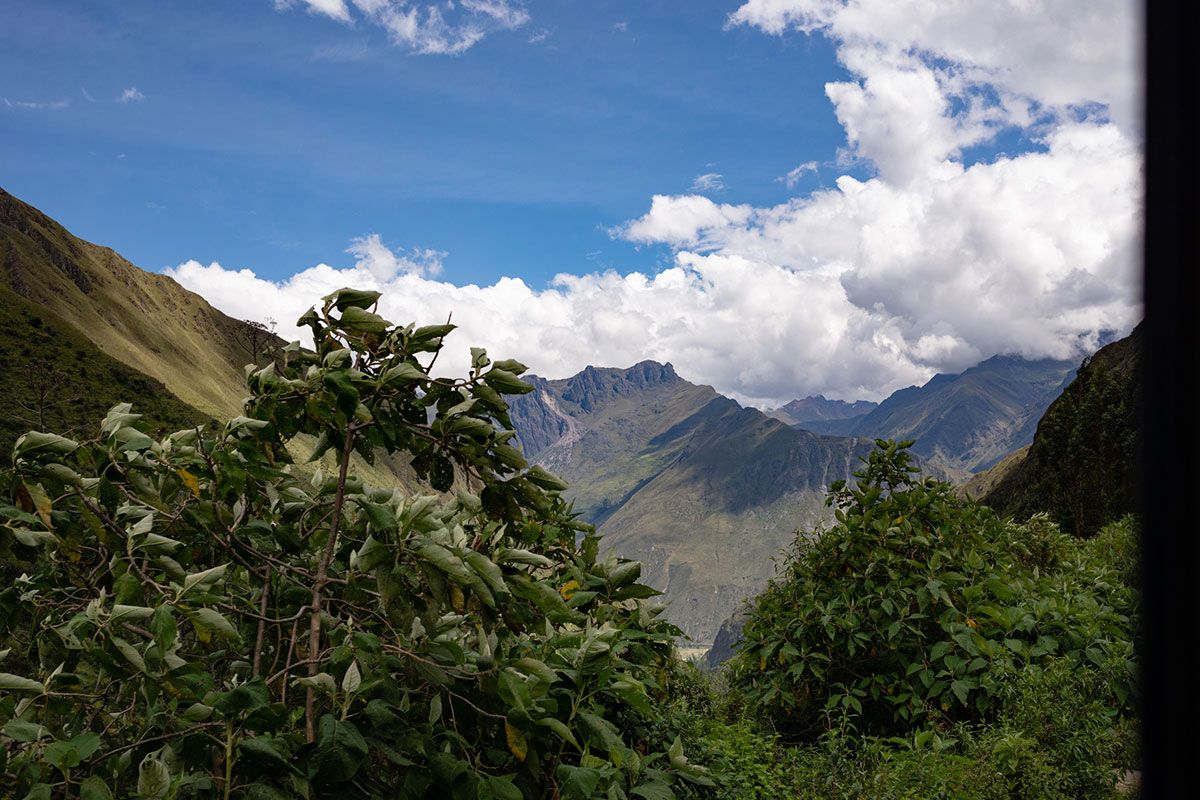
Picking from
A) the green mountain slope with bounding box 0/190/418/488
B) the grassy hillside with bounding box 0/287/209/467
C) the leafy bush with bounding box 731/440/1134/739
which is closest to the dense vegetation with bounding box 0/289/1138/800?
the leafy bush with bounding box 731/440/1134/739

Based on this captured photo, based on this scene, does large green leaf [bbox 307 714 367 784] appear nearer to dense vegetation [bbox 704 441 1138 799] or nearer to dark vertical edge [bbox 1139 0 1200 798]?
dark vertical edge [bbox 1139 0 1200 798]

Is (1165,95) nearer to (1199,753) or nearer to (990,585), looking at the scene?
(1199,753)

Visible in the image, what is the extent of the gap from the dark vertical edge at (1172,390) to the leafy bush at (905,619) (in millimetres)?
4986

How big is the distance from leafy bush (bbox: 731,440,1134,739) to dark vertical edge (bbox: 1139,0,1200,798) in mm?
4986

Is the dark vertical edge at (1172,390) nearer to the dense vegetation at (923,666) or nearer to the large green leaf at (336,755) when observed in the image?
the large green leaf at (336,755)

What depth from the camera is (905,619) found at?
24.8ft

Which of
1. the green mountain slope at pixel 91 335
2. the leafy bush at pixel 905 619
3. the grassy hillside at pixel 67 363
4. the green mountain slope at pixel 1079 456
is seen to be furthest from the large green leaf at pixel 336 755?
the green mountain slope at pixel 91 335

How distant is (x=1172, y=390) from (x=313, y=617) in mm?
2904

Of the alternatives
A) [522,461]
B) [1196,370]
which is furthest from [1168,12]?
[522,461]

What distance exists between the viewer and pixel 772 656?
8047 mm

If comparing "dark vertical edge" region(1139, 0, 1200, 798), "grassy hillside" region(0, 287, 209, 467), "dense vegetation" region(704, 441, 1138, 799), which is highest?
"grassy hillside" region(0, 287, 209, 467)

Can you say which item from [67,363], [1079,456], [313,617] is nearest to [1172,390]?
[313,617]

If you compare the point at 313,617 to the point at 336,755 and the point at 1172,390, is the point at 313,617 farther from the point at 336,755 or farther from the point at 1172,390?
the point at 1172,390

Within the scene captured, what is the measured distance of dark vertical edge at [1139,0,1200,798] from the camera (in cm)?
167
